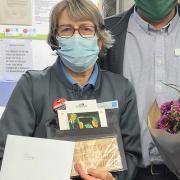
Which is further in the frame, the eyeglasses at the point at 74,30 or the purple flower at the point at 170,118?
the eyeglasses at the point at 74,30

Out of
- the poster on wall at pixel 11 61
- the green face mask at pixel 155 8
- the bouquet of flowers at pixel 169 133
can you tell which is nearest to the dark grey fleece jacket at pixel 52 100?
the bouquet of flowers at pixel 169 133

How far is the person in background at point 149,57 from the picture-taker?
64.4 inches

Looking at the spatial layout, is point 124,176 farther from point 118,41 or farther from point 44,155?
point 118,41


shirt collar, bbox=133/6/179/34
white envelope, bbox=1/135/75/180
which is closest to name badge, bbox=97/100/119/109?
white envelope, bbox=1/135/75/180

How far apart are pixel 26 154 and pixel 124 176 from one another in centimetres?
44

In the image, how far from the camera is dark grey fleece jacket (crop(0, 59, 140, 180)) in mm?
1498

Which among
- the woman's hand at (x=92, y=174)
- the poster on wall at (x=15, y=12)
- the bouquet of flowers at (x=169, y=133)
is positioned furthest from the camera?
the poster on wall at (x=15, y=12)

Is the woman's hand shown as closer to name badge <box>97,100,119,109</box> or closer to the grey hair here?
name badge <box>97,100,119,109</box>

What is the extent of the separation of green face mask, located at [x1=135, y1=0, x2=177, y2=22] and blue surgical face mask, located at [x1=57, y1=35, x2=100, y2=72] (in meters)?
0.30

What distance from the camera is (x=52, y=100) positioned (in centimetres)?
152

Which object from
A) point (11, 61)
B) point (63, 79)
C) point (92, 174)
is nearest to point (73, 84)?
point (63, 79)

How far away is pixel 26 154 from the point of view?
52.6 inches

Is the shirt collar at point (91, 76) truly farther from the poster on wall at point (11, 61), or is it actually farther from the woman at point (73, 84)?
the poster on wall at point (11, 61)

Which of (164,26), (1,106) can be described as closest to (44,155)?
(164,26)
